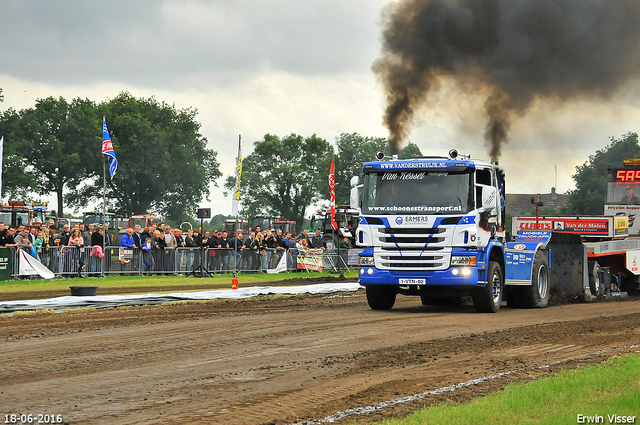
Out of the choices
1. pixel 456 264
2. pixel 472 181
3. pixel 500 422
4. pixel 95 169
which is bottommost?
pixel 500 422

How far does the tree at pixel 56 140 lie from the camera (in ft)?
254

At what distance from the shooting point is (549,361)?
968 cm

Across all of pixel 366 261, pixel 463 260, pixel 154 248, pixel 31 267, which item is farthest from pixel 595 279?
pixel 31 267

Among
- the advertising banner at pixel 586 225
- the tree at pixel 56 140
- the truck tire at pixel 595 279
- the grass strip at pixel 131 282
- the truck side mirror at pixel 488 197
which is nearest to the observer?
the truck side mirror at pixel 488 197

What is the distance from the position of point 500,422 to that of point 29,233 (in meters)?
21.1

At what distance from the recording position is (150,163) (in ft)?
277

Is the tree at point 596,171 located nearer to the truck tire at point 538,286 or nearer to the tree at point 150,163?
the tree at point 150,163

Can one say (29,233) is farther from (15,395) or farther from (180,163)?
(180,163)

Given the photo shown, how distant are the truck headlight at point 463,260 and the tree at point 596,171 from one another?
207 ft

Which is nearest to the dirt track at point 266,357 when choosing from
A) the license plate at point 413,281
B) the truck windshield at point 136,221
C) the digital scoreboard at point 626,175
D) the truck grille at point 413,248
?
the license plate at point 413,281

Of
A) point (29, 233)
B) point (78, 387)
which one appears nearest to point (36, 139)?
point (29, 233)

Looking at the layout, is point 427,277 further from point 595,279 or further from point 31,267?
point 31,267

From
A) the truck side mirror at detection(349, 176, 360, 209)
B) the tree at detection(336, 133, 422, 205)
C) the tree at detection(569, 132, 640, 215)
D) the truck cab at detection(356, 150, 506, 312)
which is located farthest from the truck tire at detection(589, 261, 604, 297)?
the tree at detection(336, 133, 422, 205)

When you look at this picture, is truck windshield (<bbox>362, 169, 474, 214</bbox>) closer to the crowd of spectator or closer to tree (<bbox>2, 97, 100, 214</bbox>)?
the crowd of spectator
